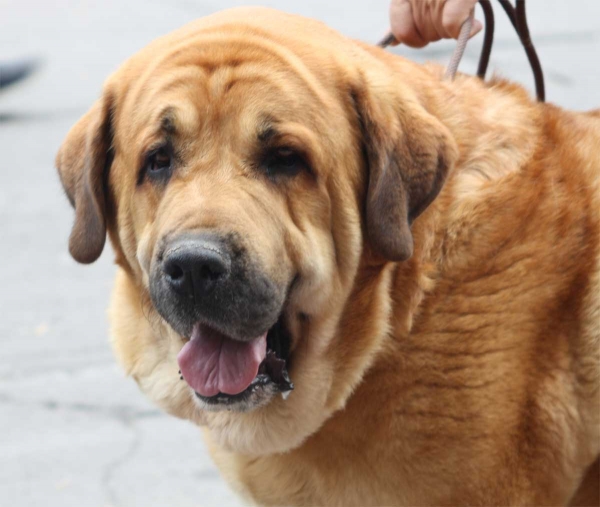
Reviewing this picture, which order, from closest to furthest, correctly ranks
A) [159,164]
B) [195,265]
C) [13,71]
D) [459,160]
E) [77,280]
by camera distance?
[195,265] → [159,164] → [459,160] → [77,280] → [13,71]

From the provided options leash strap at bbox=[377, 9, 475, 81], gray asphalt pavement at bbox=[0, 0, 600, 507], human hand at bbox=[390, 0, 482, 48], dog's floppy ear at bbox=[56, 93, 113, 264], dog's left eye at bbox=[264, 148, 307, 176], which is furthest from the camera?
gray asphalt pavement at bbox=[0, 0, 600, 507]

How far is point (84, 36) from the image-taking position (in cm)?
1133

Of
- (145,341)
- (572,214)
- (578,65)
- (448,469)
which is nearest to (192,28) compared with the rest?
(145,341)

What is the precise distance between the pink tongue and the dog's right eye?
47 cm

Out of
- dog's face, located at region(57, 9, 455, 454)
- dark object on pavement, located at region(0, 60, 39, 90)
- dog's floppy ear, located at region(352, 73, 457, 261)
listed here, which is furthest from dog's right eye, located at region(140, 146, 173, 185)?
dark object on pavement, located at region(0, 60, 39, 90)

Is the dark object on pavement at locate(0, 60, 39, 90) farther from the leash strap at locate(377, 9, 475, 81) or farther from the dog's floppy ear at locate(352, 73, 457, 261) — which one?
the dog's floppy ear at locate(352, 73, 457, 261)

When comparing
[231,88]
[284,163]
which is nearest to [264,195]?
[284,163]

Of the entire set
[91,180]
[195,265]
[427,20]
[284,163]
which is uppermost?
[427,20]

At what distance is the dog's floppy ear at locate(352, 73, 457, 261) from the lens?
3.06 meters

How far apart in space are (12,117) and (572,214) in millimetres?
7326

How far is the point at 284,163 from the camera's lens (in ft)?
10.1

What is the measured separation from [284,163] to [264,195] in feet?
0.44

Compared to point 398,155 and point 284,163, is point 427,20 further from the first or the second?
point 284,163

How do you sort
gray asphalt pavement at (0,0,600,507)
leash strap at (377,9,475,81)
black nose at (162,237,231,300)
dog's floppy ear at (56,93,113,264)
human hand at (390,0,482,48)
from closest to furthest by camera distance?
black nose at (162,237,231,300), dog's floppy ear at (56,93,113,264), leash strap at (377,9,475,81), human hand at (390,0,482,48), gray asphalt pavement at (0,0,600,507)
